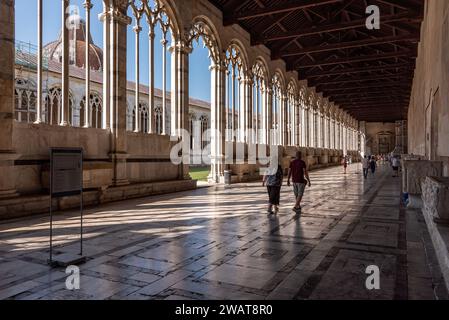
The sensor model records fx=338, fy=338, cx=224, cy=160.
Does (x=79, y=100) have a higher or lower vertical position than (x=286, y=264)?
higher

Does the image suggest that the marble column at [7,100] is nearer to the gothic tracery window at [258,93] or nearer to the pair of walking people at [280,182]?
the pair of walking people at [280,182]

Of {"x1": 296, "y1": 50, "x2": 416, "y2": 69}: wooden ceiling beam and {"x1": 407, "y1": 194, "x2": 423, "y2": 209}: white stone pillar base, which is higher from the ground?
{"x1": 296, "y1": 50, "x2": 416, "y2": 69}: wooden ceiling beam

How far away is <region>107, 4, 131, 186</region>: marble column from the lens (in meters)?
9.45

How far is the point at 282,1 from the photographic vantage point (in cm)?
1488

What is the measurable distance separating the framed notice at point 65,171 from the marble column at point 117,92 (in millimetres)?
5318

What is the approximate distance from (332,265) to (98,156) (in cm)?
720

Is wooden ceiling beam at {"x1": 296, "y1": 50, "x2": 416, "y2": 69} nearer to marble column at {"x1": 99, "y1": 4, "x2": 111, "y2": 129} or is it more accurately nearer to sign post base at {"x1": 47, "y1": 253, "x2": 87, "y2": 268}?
marble column at {"x1": 99, "y1": 4, "x2": 111, "y2": 129}

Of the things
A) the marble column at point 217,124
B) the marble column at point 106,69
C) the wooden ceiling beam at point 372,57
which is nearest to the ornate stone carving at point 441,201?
the marble column at point 106,69

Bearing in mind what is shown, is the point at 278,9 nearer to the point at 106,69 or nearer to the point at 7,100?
the point at 106,69

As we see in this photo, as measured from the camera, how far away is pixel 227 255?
4.16 m

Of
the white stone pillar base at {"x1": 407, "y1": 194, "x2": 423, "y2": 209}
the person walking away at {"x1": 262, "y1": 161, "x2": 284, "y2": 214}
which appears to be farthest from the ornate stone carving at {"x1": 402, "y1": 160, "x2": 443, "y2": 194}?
the person walking away at {"x1": 262, "y1": 161, "x2": 284, "y2": 214}

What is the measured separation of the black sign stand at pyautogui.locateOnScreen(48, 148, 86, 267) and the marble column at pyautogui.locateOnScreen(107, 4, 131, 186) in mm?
5336
